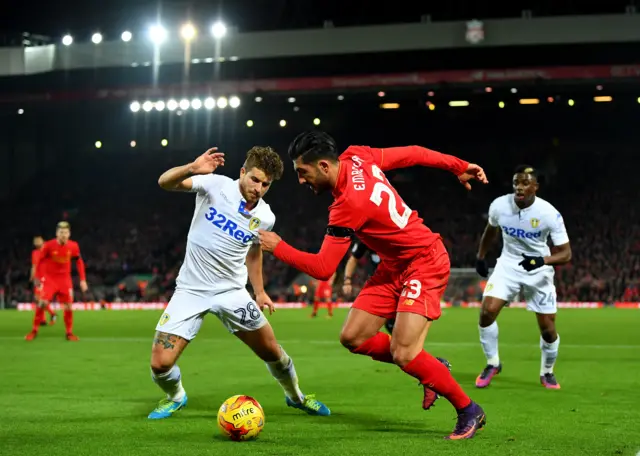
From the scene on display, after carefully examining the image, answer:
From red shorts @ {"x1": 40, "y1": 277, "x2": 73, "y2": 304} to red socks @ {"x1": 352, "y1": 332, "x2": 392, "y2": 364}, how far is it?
11.9 m

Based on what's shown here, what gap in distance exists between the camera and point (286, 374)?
342 inches

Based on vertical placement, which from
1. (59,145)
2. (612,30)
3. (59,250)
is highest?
(612,30)

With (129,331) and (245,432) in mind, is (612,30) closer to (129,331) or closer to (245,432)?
(129,331)

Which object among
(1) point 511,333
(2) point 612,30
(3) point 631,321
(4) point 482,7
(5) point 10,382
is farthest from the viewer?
(4) point 482,7

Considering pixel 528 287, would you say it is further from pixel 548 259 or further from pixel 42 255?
pixel 42 255

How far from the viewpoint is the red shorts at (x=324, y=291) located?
1059 inches

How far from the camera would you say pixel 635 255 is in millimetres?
37156

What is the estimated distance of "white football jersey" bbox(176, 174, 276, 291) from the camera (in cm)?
849

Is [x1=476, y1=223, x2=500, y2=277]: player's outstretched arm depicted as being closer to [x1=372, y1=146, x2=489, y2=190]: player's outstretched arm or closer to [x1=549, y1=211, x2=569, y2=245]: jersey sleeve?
[x1=549, y1=211, x2=569, y2=245]: jersey sleeve

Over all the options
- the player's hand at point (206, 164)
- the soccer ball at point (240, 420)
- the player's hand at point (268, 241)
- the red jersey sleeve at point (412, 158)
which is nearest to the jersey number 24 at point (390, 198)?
the red jersey sleeve at point (412, 158)

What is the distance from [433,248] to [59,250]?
1258 cm

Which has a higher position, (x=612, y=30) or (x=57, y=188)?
(x=612, y=30)

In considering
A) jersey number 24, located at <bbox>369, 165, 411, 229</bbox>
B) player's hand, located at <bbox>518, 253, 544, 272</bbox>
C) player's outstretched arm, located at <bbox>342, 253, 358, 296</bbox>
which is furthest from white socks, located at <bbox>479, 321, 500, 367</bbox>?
jersey number 24, located at <bbox>369, 165, 411, 229</bbox>

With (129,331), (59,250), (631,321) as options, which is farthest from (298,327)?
(631,321)
